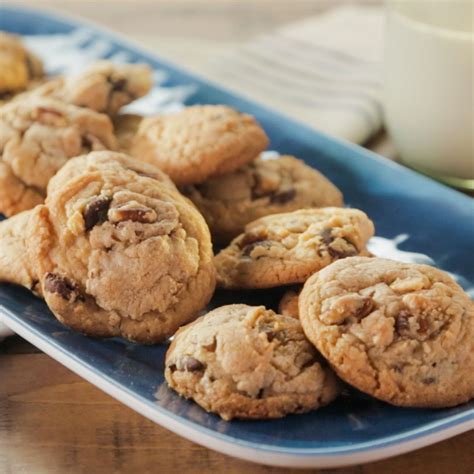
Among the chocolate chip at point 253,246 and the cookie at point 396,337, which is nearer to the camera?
the cookie at point 396,337

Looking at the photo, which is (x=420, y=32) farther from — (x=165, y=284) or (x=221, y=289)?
(x=165, y=284)

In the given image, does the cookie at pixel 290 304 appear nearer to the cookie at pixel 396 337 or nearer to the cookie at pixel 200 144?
the cookie at pixel 396 337

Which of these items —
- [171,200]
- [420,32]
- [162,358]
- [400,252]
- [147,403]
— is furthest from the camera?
[420,32]

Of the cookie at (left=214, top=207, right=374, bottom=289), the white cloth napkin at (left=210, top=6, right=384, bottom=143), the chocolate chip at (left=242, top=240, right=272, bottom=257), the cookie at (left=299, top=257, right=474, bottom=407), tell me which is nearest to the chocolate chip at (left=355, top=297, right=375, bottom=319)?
the cookie at (left=299, top=257, right=474, bottom=407)

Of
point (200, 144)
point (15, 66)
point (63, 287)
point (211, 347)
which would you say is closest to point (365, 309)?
point (211, 347)

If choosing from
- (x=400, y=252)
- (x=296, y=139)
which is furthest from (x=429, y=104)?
(x=400, y=252)

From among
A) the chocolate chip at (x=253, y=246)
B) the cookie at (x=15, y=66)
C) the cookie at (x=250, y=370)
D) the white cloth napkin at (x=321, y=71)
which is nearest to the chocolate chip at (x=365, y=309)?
the cookie at (x=250, y=370)

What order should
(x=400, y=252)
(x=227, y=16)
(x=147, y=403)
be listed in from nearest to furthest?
(x=147, y=403) → (x=400, y=252) → (x=227, y=16)

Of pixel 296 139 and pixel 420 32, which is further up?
pixel 420 32
